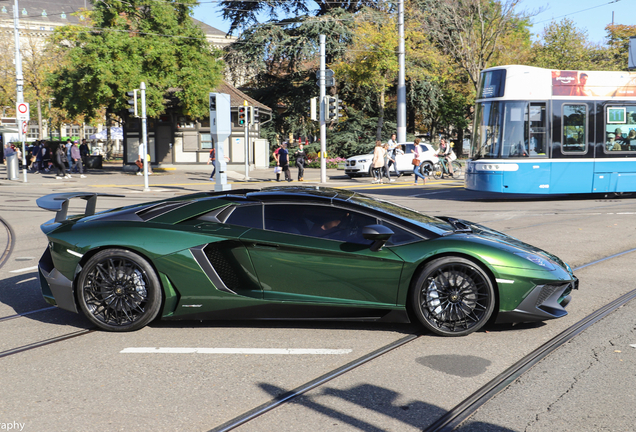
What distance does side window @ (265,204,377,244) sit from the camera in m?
4.97

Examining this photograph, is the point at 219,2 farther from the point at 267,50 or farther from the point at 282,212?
the point at 282,212

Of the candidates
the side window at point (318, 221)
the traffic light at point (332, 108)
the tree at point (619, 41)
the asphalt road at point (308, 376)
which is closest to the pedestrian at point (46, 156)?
the traffic light at point (332, 108)

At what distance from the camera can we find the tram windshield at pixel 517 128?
15492 mm

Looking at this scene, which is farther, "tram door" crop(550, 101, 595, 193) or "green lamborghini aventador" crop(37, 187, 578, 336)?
"tram door" crop(550, 101, 595, 193)

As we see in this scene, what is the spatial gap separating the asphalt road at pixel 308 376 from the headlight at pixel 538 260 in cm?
55

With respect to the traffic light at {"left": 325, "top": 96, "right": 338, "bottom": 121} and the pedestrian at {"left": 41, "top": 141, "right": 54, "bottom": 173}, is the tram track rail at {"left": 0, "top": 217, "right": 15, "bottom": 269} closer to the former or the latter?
the traffic light at {"left": 325, "top": 96, "right": 338, "bottom": 121}

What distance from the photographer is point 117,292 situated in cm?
496

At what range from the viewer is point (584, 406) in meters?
3.52

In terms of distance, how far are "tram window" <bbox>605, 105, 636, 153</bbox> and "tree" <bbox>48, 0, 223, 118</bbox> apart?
71.0 feet

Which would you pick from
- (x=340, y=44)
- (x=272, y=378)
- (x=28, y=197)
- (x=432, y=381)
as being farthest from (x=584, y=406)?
(x=340, y=44)

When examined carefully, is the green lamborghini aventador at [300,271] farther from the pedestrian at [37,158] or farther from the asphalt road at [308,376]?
the pedestrian at [37,158]

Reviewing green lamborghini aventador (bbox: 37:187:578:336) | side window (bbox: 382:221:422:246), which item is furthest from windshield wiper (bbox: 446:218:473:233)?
side window (bbox: 382:221:422:246)

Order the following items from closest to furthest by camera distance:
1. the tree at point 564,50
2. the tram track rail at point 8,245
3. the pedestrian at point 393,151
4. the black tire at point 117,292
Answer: the black tire at point 117,292 → the tram track rail at point 8,245 → the pedestrian at point 393,151 → the tree at point 564,50

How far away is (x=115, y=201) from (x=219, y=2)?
85.3 feet
